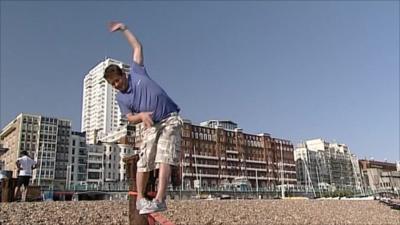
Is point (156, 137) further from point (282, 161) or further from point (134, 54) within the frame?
point (282, 161)

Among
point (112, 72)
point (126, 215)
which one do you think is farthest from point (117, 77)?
point (126, 215)

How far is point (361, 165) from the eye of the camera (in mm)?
159125

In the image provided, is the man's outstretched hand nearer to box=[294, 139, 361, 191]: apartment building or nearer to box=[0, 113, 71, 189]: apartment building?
box=[0, 113, 71, 189]: apartment building

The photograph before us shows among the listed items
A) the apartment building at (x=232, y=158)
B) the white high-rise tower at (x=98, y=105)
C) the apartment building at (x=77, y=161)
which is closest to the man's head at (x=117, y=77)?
the apartment building at (x=232, y=158)

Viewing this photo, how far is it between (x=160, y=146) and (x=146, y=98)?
42cm

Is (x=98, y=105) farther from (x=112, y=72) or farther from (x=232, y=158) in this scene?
(x=112, y=72)

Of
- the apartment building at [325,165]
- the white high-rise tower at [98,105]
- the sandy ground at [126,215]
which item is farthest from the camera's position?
the white high-rise tower at [98,105]

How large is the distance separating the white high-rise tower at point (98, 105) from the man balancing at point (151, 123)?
520ft

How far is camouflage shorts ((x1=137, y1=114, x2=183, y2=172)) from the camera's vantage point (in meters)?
3.00

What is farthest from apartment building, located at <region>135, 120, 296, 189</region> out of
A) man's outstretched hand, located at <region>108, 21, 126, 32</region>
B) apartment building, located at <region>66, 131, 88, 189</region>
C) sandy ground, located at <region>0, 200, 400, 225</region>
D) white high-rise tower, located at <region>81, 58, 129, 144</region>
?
man's outstretched hand, located at <region>108, 21, 126, 32</region>

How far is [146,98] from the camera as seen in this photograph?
122 inches

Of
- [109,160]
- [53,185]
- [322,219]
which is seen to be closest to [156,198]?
[322,219]

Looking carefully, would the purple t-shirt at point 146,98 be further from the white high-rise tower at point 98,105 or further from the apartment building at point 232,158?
the white high-rise tower at point 98,105

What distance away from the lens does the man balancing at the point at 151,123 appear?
298 centimetres
